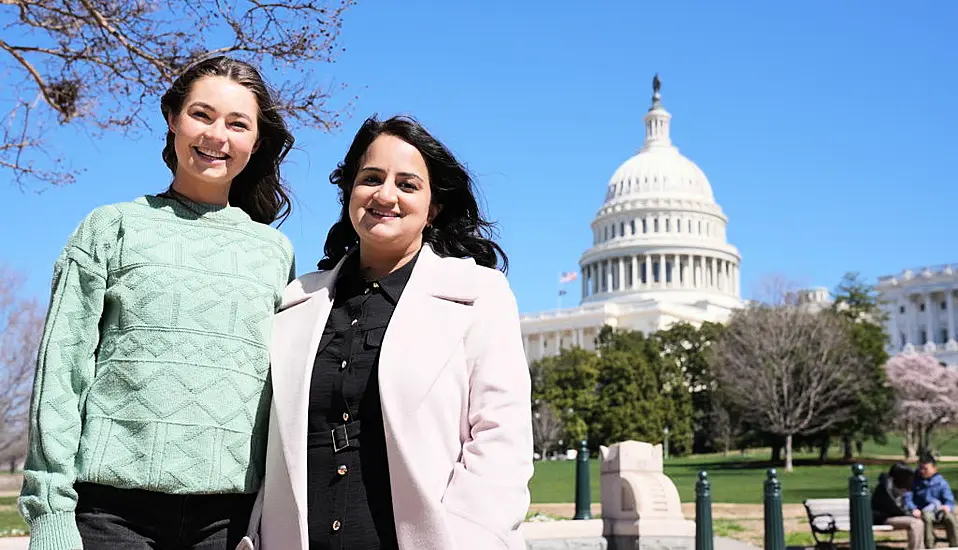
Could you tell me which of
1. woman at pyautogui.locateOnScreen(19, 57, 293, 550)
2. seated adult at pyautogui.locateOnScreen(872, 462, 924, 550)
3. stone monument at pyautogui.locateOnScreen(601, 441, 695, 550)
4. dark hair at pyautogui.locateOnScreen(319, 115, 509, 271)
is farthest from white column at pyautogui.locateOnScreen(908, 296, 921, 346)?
woman at pyautogui.locateOnScreen(19, 57, 293, 550)

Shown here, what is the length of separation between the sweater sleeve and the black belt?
0.60 meters

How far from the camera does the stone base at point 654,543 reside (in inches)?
447

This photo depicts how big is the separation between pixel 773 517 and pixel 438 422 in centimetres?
858

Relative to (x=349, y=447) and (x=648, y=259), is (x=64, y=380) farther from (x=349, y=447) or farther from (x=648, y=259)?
(x=648, y=259)

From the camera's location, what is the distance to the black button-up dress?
8.87ft

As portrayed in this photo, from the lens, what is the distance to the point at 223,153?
3.07 m

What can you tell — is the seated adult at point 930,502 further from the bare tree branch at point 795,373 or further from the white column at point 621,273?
the white column at point 621,273

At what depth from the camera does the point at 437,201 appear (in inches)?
129

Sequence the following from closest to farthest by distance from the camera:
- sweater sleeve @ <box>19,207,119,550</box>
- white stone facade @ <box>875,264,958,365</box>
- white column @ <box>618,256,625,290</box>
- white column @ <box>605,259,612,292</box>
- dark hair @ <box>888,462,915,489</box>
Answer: sweater sleeve @ <box>19,207,119,550</box> < dark hair @ <box>888,462,915,489</box> < white stone facade @ <box>875,264,958,365</box> < white column @ <box>618,256,625,290</box> < white column @ <box>605,259,612,292</box>

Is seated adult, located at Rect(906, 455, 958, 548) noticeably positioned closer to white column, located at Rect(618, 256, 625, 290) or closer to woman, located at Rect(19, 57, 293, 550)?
woman, located at Rect(19, 57, 293, 550)

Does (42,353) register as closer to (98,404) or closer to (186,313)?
(98,404)

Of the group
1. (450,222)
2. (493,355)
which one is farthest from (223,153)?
(493,355)

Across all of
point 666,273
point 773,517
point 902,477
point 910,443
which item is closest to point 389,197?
point 773,517

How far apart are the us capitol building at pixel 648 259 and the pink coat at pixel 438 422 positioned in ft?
277
